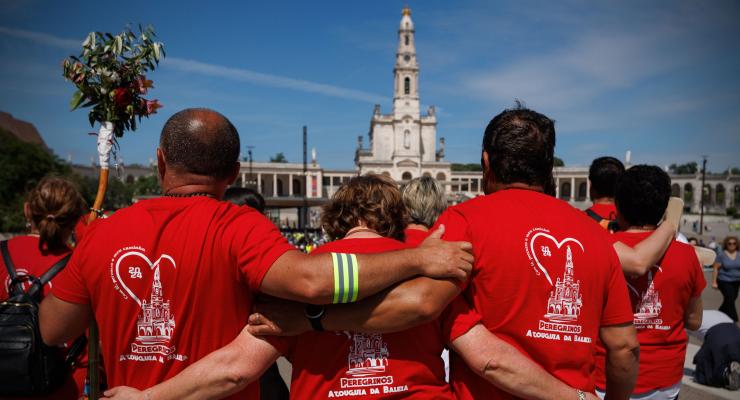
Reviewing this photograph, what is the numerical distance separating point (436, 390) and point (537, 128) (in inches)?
52.5

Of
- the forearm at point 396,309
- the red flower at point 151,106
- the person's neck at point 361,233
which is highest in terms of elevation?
the red flower at point 151,106

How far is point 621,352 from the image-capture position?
2.21 metres

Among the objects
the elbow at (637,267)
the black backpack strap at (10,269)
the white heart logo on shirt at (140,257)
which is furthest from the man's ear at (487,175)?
the black backpack strap at (10,269)

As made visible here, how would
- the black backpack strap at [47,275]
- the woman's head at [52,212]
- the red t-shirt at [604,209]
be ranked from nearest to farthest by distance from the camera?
the black backpack strap at [47,275], the woman's head at [52,212], the red t-shirt at [604,209]

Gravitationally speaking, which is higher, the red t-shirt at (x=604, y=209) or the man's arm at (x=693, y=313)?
the red t-shirt at (x=604, y=209)

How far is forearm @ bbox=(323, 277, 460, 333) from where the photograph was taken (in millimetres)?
1844

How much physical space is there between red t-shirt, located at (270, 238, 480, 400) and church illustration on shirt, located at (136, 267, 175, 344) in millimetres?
474

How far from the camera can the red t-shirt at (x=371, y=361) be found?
1.97m

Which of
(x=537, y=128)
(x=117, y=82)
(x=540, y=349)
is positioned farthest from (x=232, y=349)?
(x=117, y=82)

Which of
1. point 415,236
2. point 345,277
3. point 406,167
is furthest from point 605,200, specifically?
point 406,167

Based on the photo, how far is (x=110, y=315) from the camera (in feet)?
6.59

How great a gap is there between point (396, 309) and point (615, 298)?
3.72 ft

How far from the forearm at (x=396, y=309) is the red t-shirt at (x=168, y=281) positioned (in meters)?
0.41

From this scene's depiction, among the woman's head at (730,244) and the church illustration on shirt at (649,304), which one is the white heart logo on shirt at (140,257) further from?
the woman's head at (730,244)
